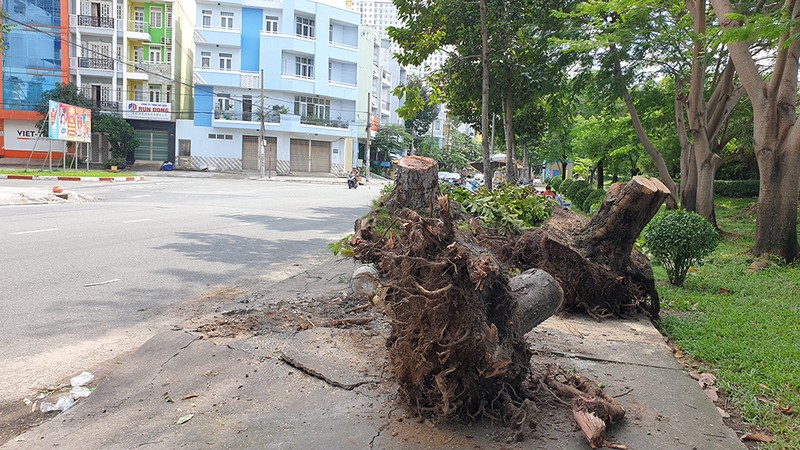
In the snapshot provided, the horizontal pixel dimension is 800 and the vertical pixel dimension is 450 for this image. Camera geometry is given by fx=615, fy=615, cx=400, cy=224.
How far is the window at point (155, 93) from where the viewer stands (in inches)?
1850

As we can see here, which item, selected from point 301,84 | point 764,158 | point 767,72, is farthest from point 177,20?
point 764,158

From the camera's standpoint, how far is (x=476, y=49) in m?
15.7

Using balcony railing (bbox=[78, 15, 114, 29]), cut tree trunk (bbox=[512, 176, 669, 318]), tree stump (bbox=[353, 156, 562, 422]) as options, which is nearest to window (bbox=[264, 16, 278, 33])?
balcony railing (bbox=[78, 15, 114, 29])

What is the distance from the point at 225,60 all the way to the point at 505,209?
1690 inches

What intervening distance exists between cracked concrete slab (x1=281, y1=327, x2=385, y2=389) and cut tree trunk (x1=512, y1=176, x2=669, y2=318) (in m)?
2.40

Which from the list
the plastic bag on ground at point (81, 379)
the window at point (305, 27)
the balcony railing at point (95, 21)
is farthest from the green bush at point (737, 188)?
the balcony railing at point (95, 21)

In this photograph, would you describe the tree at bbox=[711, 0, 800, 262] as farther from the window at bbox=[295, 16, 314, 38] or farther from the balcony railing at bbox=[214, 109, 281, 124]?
the window at bbox=[295, 16, 314, 38]

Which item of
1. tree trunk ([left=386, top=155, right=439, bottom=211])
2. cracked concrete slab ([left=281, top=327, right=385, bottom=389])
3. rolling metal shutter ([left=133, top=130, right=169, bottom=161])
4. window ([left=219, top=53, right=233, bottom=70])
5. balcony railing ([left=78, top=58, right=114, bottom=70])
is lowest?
cracked concrete slab ([left=281, top=327, right=385, bottom=389])

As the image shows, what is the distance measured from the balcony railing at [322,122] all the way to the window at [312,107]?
2.39ft

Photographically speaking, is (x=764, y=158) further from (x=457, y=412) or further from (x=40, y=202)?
(x=40, y=202)

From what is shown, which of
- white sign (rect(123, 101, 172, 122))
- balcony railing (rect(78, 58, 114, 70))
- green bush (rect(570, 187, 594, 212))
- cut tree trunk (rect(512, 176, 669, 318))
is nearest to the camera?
cut tree trunk (rect(512, 176, 669, 318))

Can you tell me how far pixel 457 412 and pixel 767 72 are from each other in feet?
54.5

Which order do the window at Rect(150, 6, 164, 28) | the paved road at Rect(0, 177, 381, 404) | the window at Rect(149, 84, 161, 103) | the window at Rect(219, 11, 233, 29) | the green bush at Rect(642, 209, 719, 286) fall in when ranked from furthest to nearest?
the window at Rect(219, 11, 233, 29) → the window at Rect(149, 84, 161, 103) → the window at Rect(150, 6, 164, 28) → the green bush at Rect(642, 209, 719, 286) → the paved road at Rect(0, 177, 381, 404)

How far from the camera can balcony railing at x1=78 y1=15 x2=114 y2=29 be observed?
4388 cm
